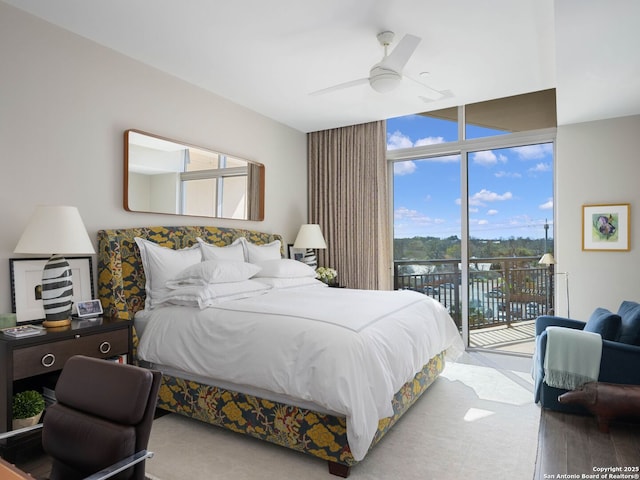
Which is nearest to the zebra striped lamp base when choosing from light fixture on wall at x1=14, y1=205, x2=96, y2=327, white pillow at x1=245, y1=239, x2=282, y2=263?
light fixture on wall at x1=14, y1=205, x2=96, y2=327

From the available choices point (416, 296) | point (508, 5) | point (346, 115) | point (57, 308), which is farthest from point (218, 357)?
point (346, 115)

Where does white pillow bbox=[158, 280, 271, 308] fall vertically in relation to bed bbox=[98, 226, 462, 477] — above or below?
above

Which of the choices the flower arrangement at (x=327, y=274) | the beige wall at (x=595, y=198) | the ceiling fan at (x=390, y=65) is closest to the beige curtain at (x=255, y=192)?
the flower arrangement at (x=327, y=274)

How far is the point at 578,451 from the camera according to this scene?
2.34 metres

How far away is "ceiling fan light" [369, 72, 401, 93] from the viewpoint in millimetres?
2852

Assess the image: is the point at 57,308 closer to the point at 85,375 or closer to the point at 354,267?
the point at 85,375

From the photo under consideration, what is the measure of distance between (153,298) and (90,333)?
67 cm

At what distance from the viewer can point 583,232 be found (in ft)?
13.2

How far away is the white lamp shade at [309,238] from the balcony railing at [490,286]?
1.15 m

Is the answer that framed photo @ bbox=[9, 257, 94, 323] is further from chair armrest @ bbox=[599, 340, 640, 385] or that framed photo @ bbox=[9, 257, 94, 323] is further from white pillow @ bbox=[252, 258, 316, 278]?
chair armrest @ bbox=[599, 340, 640, 385]

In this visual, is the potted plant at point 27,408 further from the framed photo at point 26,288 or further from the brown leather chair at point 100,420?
the brown leather chair at point 100,420

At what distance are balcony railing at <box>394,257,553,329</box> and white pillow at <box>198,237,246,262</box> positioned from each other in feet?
7.20

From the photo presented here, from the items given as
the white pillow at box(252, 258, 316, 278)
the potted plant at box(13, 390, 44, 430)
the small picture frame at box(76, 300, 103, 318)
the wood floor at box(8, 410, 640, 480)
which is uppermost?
the white pillow at box(252, 258, 316, 278)

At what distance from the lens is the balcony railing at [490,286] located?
4427 mm
